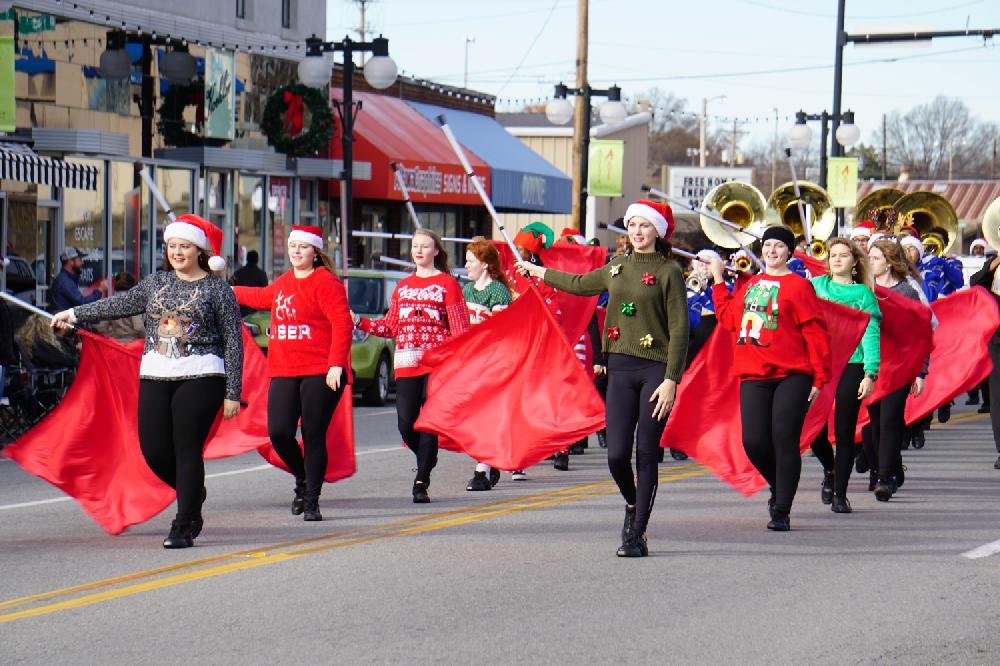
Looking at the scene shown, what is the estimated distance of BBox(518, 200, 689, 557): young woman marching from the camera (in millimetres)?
9281

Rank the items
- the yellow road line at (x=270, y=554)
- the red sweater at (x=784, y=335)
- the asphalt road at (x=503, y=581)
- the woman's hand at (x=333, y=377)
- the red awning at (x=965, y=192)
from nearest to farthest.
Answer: the asphalt road at (x=503, y=581) < the yellow road line at (x=270, y=554) < the red sweater at (x=784, y=335) < the woman's hand at (x=333, y=377) < the red awning at (x=965, y=192)

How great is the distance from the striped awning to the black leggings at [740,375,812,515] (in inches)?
485

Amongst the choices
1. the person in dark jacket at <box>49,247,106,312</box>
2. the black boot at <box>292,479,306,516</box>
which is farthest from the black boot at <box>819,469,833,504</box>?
the person in dark jacket at <box>49,247,106,312</box>

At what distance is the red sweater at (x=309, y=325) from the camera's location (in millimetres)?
10562

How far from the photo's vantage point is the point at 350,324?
34.8 ft

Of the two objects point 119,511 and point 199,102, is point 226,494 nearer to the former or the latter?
point 119,511

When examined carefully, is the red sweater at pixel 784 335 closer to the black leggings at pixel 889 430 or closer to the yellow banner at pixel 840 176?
the black leggings at pixel 889 430

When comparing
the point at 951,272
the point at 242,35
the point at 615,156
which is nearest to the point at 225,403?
the point at 951,272

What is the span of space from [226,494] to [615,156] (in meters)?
20.9

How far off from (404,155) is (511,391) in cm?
2200

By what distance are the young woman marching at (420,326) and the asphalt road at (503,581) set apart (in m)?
0.44

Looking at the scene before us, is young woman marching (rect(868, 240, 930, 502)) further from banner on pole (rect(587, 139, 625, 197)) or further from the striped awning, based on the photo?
banner on pole (rect(587, 139, 625, 197))

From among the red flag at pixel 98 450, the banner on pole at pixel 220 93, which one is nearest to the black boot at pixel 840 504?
the red flag at pixel 98 450

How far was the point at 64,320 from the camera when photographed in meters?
9.35
